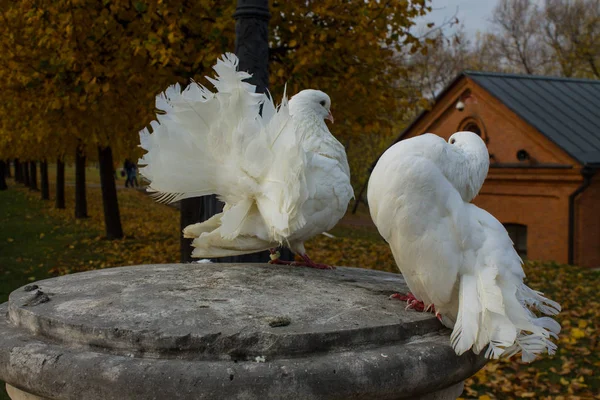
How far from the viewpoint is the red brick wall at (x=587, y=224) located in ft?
42.4

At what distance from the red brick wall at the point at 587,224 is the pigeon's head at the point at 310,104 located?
10.8 metres

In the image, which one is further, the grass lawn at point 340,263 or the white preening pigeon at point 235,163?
the grass lawn at point 340,263

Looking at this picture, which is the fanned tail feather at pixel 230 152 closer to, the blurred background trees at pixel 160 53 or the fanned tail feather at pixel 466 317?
the fanned tail feather at pixel 466 317

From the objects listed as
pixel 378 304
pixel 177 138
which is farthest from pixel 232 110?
pixel 378 304

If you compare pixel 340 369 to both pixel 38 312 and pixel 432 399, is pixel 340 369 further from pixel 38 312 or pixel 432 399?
pixel 38 312

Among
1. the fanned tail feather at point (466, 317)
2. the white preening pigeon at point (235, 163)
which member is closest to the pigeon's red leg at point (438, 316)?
the fanned tail feather at point (466, 317)

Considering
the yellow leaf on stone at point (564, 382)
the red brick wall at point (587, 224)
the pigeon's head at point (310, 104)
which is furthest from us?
the red brick wall at point (587, 224)

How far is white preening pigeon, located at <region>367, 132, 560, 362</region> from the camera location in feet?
7.27

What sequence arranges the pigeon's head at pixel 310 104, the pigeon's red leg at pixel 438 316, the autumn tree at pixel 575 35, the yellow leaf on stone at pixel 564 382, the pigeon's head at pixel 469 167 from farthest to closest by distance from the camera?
the autumn tree at pixel 575 35 < the yellow leaf on stone at pixel 564 382 < the pigeon's head at pixel 310 104 < the pigeon's head at pixel 469 167 < the pigeon's red leg at pixel 438 316

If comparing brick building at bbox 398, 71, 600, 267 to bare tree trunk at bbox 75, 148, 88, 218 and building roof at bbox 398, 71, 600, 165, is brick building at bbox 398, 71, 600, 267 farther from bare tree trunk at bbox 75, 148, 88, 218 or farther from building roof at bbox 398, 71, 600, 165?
bare tree trunk at bbox 75, 148, 88, 218

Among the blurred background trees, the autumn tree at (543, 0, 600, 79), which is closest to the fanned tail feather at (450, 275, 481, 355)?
the blurred background trees

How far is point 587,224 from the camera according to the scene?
13.0 meters

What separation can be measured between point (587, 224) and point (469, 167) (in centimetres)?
1180

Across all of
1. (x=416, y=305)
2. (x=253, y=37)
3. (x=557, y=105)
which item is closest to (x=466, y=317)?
(x=416, y=305)
